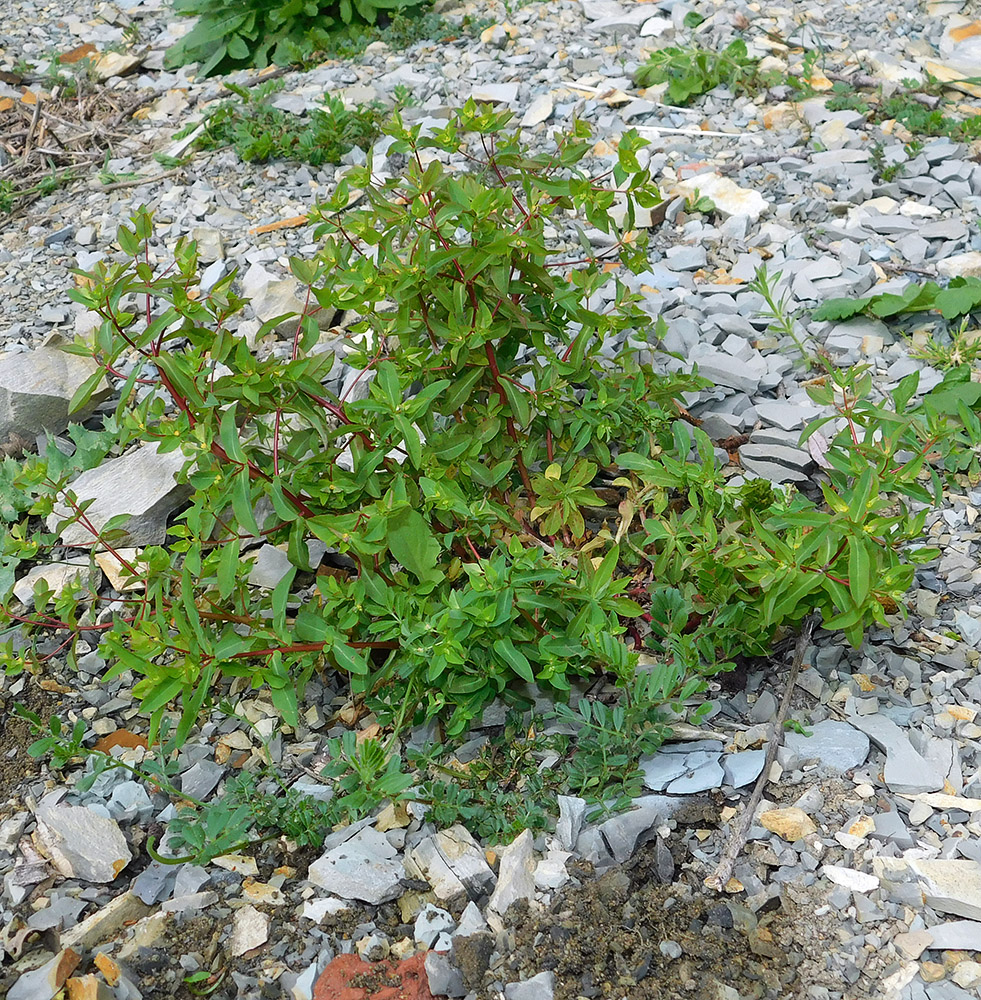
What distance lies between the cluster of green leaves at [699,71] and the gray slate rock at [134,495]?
3299mm

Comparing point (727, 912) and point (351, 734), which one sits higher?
point (351, 734)

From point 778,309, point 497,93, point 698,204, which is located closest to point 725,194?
point 698,204

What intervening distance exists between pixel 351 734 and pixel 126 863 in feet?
1.87

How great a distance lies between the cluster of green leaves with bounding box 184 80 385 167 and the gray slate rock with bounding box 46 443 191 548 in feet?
7.10

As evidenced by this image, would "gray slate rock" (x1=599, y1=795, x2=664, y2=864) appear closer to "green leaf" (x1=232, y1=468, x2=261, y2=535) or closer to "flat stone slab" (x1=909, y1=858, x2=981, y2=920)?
"flat stone slab" (x1=909, y1=858, x2=981, y2=920)

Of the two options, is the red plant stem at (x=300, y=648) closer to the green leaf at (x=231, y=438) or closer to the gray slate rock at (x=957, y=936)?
the green leaf at (x=231, y=438)

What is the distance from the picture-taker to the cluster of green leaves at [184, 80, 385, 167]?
4.75 meters

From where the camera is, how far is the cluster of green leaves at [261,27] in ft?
19.4

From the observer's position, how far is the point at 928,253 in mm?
3969

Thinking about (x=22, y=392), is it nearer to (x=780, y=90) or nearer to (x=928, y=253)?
(x=928, y=253)

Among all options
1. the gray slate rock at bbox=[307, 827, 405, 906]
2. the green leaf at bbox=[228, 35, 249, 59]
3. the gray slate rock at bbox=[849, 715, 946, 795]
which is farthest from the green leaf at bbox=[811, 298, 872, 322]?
the green leaf at bbox=[228, 35, 249, 59]

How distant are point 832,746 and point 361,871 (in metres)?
1.09

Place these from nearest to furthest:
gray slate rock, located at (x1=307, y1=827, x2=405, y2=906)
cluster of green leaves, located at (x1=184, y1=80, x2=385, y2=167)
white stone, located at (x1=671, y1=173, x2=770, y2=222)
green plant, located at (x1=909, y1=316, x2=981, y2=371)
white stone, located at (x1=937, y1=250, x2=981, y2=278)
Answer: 1. gray slate rock, located at (x1=307, y1=827, x2=405, y2=906)
2. green plant, located at (x1=909, y1=316, x2=981, y2=371)
3. white stone, located at (x1=937, y1=250, x2=981, y2=278)
4. white stone, located at (x1=671, y1=173, x2=770, y2=222)
5. cluster of green leaves, located at (x1=184, y1=80, x2=385, y2=167)

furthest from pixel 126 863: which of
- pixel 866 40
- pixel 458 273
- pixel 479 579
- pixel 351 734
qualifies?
pixel 866 40
